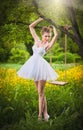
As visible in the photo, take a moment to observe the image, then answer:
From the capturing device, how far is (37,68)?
77.4 ft

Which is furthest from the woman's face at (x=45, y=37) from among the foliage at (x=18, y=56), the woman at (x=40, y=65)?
the foliage at (x=18, y=56)

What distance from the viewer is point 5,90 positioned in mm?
23719

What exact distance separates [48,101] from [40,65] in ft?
1.18

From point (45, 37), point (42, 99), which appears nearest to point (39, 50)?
point (45, 37)

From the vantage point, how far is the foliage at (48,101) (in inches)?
931

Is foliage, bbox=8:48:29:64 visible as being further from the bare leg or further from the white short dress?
the bare leg

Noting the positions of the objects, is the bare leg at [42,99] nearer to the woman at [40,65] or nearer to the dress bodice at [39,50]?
the woman at [40,65]

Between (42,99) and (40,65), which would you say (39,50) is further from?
(42,99)

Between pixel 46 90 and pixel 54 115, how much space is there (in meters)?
0.25

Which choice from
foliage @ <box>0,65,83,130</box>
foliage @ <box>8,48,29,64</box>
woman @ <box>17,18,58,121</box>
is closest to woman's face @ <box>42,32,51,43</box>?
woman @ <box>17,18,58,121</box>

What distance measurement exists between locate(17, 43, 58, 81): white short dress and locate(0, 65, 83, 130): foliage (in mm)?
70

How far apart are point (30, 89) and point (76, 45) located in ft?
1.97

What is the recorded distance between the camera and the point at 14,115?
2372 cm

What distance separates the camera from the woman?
2361 centimetres
